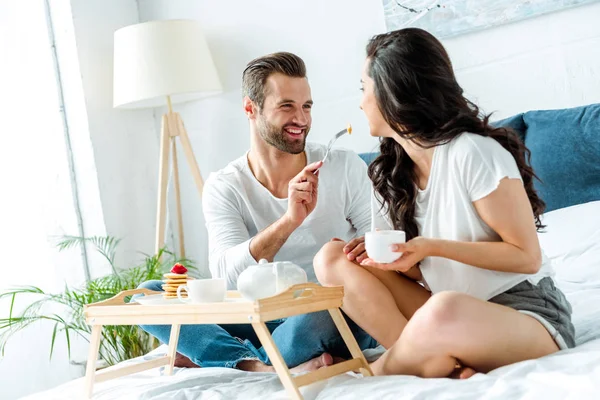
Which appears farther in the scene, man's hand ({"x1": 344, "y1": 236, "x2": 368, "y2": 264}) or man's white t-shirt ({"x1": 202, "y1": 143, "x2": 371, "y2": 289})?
man's white t-shirt ({"x1": 202, "y1": 143, "x2": 371, "y2": 289})

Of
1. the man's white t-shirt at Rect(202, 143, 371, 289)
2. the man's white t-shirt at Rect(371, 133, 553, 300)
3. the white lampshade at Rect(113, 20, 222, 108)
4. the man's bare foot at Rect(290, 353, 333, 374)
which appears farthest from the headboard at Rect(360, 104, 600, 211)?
the white lampshade at Rect(113, 20, 222, 108)

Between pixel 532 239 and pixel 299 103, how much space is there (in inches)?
40.3

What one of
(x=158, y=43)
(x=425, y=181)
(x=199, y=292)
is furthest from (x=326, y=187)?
(x=158, y=43)

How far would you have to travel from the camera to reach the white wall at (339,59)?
2629 mm

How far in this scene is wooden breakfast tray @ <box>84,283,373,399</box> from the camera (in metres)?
1.51

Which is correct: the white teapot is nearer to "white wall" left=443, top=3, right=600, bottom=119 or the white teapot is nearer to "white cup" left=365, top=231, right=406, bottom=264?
→ "white cup" left=365, top=231, right=406, bottom=264

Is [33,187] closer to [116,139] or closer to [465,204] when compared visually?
[116,139]

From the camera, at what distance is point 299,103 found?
241 centimetres

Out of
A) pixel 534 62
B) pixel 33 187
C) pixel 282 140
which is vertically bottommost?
pixel 33 187

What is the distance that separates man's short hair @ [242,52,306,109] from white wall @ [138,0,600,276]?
71 centimetres

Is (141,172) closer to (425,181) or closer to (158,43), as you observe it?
(158,43)

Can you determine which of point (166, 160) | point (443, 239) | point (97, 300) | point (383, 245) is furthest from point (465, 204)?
point (166, 160)

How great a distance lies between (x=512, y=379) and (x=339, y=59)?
2040mm

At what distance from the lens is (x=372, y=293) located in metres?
1.73
